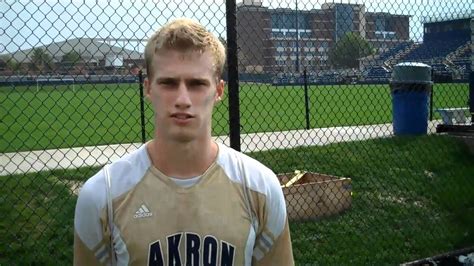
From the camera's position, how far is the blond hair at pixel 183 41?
1733 millimetres

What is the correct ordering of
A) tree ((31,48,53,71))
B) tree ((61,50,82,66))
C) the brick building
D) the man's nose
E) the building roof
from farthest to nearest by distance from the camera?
tree ((31,48,53,71))
tree ((61,50,82,66))
the brick building
the building roof
the man's nose

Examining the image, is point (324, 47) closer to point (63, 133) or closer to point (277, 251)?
point (63, 133)

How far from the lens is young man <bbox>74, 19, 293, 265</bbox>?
1.73 m

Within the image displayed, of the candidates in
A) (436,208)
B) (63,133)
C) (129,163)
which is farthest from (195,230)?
(63,133)

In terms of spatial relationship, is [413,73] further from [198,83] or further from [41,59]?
[198,83]

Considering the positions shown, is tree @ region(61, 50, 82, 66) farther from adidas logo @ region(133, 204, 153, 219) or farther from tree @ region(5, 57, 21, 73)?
adidas logo @ region(133, 204, 153, 219)

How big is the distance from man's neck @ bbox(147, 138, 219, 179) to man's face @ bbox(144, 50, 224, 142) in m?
0.04

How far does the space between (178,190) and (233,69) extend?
2045 millimetres

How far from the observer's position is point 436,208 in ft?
21.4

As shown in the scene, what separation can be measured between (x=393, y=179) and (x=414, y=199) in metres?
0.81

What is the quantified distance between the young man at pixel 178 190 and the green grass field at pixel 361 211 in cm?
322

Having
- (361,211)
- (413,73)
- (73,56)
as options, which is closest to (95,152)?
(73,56)

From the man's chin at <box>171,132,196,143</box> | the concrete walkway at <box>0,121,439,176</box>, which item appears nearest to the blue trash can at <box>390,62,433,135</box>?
the concrete walkway at <box>0,121,439,176</box>

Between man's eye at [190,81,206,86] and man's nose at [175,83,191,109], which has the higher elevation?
man's eye at [190,81,206,86]
